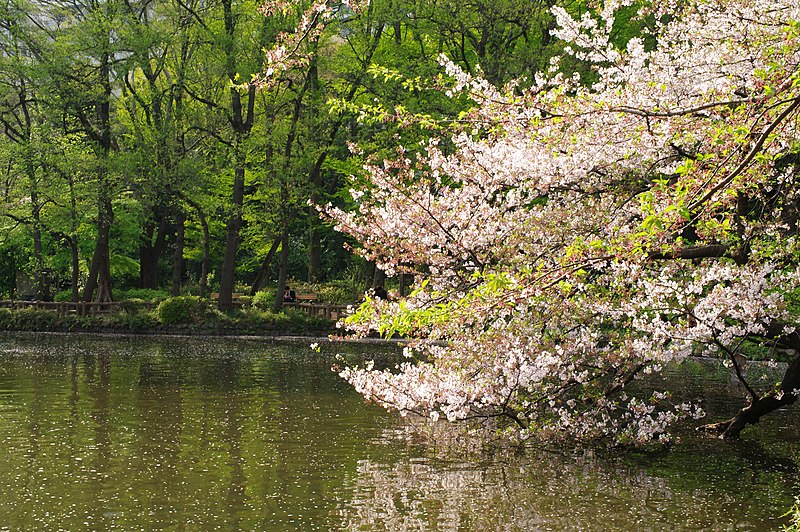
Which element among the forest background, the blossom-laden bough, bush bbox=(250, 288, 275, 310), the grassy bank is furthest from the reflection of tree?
bush bbox=(250, 288, 275, 310)

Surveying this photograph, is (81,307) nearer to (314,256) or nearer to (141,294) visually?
(141,294)

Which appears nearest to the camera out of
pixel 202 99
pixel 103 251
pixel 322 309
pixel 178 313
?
pixel 178 313

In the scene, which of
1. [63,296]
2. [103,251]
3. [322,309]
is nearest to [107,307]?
[103,251]

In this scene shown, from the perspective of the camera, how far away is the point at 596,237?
32.1 ft

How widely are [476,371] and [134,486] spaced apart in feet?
14.6

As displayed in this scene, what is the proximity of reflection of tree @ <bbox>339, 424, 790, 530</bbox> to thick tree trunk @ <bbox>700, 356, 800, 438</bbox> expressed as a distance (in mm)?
1202

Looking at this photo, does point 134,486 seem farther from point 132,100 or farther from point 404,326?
point 132,100

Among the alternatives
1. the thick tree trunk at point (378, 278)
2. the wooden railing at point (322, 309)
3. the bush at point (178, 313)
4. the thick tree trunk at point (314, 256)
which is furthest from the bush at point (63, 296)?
the thick tree trunk at point (378, 278)

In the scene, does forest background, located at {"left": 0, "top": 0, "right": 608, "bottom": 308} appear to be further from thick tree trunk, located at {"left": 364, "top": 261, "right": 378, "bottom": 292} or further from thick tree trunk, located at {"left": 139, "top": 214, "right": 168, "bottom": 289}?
thick tree trunk, located at {"left": 139, "top": 214, "right": 168, "bottom": 289}

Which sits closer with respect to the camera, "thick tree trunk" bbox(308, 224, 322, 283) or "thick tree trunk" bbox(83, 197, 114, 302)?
"thick tree trunk" bbox(83, 197, 114, 302)

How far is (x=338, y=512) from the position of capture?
31.0 ft

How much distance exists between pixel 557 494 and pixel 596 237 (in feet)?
9.85

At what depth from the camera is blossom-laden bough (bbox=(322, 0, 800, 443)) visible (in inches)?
324

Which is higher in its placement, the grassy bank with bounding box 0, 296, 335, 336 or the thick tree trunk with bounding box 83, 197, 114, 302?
the thick tree trunk with bounding box 83, 197, 114, 302
